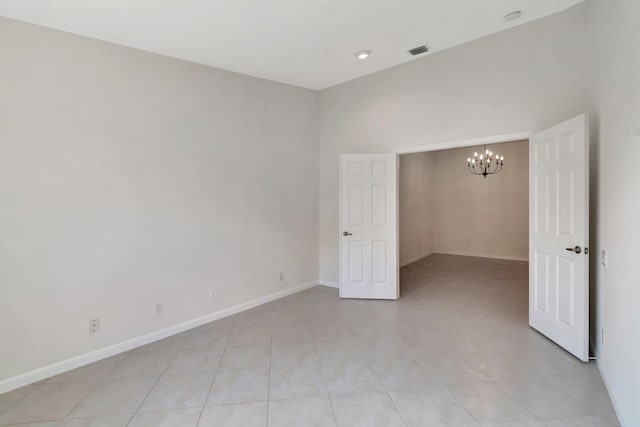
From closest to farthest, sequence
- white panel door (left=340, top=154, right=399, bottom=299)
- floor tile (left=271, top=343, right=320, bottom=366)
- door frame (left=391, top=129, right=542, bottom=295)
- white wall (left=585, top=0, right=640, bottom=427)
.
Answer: white wall (left=585, top=0, right=640, bottom=427) < floor tile (left=271, top=343, right=320, bottom=366) < door frame (left=391, top=129, right=542, bottom=295) < white panel door (left=340, top=154, right=399, bottom=299)

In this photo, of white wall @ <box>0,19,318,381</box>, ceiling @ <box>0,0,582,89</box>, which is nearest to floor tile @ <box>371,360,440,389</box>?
white wall @ <box>0,19,318,381</box>

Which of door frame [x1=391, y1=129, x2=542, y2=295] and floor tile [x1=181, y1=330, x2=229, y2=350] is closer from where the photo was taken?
floor tile [x1=181, y1=330, x2=229, y2=350]

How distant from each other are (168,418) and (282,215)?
2898 mm

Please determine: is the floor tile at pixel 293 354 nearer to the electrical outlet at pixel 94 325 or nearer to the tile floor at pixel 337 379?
the tile floor at pixel 337 379

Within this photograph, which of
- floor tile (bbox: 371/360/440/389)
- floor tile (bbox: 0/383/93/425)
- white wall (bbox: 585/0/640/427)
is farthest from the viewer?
floor tile (bbox: 371/360/440/389)

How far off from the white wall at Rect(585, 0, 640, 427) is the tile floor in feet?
1.23

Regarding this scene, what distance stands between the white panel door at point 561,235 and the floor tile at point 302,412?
2232 millimetres

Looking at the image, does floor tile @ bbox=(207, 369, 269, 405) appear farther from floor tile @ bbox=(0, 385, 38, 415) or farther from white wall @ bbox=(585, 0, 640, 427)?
white wall @ bbox=(585, 0, 640, 427)

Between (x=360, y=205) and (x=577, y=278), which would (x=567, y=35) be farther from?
(x=360, y=205)

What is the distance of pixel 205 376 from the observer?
2.60 metres

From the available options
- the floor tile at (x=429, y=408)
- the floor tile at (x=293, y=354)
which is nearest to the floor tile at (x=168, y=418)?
the floor tile at (x=293, y=354)

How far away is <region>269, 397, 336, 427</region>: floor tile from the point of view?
6.64 feet

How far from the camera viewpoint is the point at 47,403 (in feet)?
7.61

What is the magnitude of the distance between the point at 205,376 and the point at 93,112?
8.40 feet
